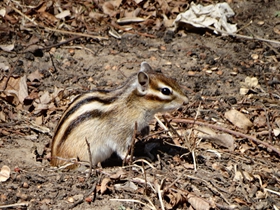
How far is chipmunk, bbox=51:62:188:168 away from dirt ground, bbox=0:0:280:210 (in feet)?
0.86

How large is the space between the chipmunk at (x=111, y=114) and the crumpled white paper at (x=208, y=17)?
2.48 m

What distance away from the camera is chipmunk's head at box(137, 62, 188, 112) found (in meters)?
5.98

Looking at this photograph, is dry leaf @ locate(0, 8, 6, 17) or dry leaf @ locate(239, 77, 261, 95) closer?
dry leaf @ locate(239, 77, 261, 95)

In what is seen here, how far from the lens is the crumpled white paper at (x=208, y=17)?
8562 millimetres

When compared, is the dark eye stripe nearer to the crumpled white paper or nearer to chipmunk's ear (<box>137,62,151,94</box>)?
chipmunk's ear (<box>137,62,151,94</box>)

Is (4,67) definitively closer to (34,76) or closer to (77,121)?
(34,76)

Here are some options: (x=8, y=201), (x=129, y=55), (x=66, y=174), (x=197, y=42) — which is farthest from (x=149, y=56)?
(x=8, y=201)

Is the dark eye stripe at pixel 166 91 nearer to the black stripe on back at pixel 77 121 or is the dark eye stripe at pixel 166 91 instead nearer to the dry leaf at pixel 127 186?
the black stripe on back at pixel 77 121

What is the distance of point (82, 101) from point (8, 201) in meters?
1.29

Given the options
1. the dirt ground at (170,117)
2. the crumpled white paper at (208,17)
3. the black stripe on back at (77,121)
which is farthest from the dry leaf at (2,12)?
the black stripe on back at (77,121)

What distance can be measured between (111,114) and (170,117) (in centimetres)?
126

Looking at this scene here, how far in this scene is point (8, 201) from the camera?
17.7ft

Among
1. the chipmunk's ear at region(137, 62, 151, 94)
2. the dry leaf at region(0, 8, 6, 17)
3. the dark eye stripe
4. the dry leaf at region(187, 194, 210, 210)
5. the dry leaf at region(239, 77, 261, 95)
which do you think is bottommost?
the dry leaf at region(239, 77, 261, 95)

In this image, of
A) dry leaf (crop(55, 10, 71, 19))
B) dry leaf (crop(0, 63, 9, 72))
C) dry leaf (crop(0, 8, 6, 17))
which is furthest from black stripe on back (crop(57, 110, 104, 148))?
dry leaf (crop(0, 8, 6, 17))
